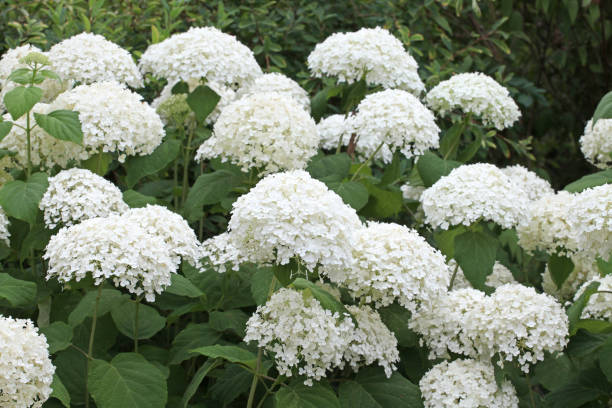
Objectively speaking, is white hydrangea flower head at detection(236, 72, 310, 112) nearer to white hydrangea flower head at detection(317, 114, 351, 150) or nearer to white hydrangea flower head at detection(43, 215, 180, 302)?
white hydrangea flower head at detection(317, 114, 351, 150)

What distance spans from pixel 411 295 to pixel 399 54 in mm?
1459

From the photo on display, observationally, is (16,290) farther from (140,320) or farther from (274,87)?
(274,87)

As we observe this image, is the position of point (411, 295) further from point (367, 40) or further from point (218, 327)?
point (367, 40)

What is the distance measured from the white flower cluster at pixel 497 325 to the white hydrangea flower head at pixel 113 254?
0.95m

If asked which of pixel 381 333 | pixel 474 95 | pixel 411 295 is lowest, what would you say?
pixel 381 333

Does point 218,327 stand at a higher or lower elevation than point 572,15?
lower

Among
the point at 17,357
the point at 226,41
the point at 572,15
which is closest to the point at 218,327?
the point at 17,357

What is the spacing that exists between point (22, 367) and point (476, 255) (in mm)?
1713

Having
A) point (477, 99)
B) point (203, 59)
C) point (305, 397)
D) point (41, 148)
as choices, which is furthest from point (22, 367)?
point (477, 99)

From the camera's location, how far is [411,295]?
2451 millimetres

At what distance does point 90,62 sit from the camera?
3365 mm

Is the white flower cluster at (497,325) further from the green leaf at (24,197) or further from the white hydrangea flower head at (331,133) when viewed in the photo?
the green leaf at (24,197)

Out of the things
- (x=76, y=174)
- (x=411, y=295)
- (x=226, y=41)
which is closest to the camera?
(x=411, y=295)

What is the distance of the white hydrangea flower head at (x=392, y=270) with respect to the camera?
8.02 feet
